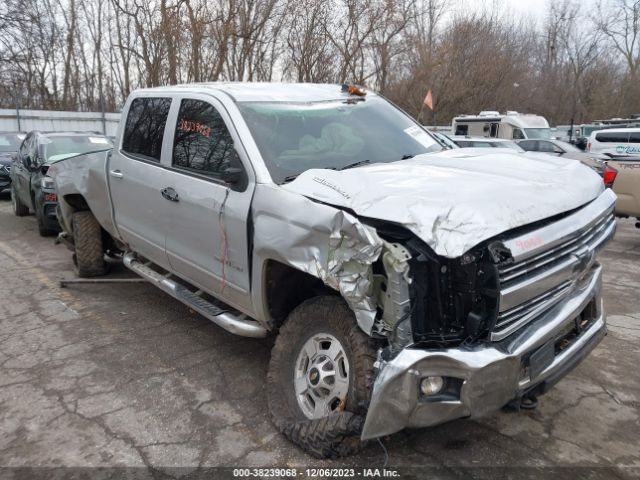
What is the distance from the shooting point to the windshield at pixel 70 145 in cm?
929

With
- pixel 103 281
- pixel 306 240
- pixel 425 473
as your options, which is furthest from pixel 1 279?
pixel 425 473

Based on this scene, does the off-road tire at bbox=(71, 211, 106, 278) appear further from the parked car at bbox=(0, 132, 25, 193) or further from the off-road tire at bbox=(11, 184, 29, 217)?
the parked car at bbox=(0, 132, 25, 193)

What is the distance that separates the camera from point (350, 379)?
269 cm

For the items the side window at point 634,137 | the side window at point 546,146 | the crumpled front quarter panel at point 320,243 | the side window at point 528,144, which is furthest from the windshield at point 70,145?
the side window at point 634,137

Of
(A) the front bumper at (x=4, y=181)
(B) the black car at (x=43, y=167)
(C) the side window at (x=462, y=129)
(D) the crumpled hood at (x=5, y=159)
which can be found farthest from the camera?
(C) the side window at (x=462, y=129)

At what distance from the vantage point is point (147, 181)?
172 inches

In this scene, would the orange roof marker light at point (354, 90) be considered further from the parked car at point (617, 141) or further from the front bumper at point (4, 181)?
the parked car at point (617, 141)

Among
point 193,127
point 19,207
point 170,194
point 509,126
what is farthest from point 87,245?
point 509,126

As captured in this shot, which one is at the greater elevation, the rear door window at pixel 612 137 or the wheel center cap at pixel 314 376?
the rear door window at pixel 612 137

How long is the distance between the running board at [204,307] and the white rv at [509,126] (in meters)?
19.1

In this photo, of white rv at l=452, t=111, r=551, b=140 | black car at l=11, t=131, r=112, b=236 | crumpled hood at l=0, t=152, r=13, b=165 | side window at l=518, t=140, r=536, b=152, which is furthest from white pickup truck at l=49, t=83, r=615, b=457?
white rv at l=452, t=111, r=551, b=140

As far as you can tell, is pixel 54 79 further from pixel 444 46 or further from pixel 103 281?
pixel 103 281

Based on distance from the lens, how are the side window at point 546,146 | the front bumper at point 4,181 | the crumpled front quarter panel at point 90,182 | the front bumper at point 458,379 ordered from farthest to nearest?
the side window at point 546,146, the front bumper at point 4,181, the crumpled front quarter panel at point 90,182, the front bumper at point 458,379

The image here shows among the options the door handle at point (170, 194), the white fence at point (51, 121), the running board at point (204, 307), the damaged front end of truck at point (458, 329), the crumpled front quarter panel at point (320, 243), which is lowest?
the running board at point (204, 307)
